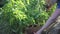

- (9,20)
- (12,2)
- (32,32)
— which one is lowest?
(32,32)

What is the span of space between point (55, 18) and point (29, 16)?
1.11 metres

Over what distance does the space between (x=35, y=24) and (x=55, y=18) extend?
1146 mm

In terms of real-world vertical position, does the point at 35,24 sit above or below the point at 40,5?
below

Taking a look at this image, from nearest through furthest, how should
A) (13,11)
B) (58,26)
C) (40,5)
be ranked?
(58,26), (13,11), (40,5)

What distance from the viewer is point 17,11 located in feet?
16.3

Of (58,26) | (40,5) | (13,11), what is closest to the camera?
(58,26)

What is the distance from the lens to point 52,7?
5.59 m

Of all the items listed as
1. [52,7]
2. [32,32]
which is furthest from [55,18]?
[52,7]

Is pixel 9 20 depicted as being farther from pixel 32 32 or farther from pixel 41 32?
pixel 41 32

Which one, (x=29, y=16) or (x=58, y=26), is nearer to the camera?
(x=58, y=26)

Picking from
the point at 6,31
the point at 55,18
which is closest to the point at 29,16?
the point at 6,31

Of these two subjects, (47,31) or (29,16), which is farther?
(29,16)

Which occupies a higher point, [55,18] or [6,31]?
[55,18]

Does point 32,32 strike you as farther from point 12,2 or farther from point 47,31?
point 47,31
